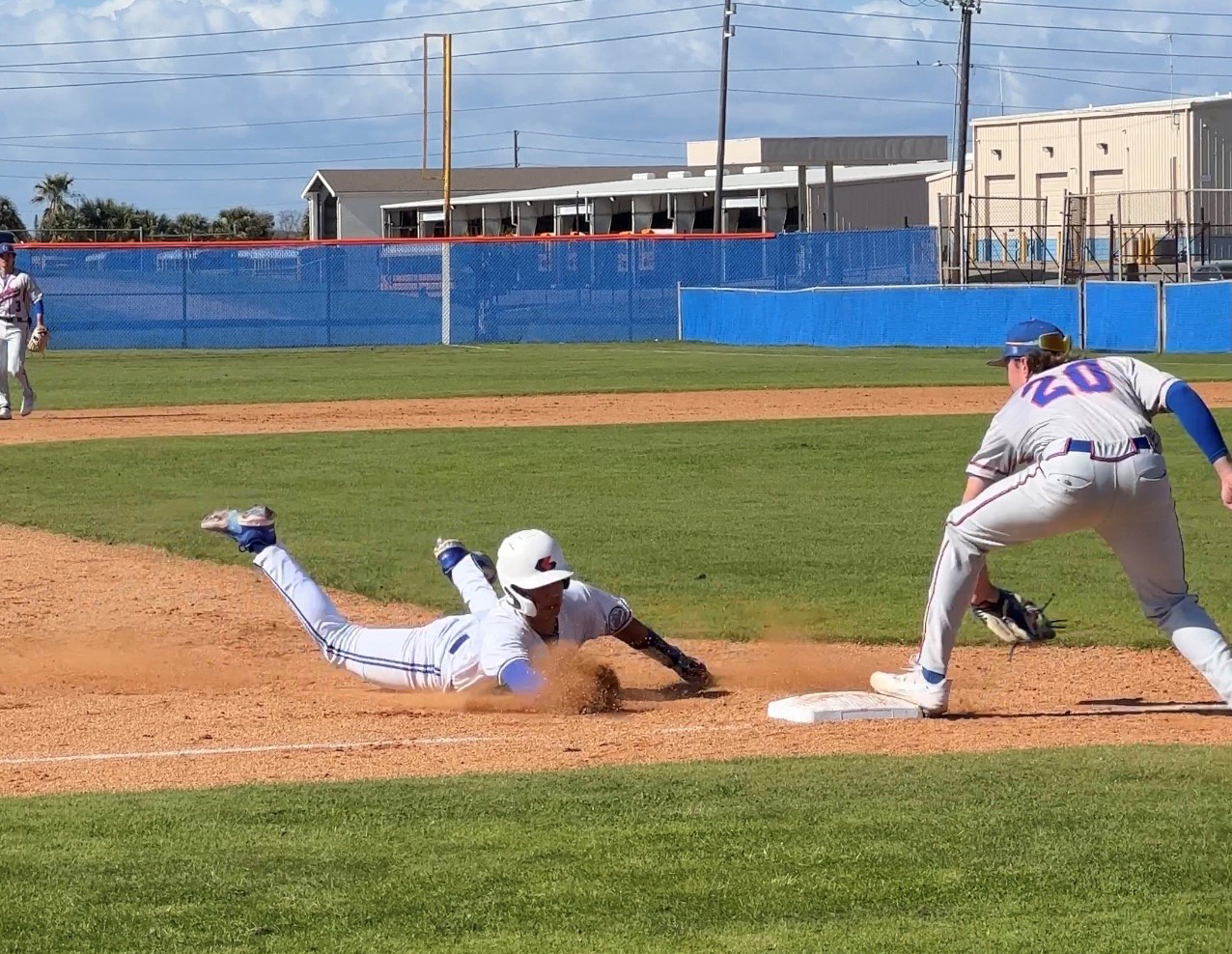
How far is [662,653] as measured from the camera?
823cm

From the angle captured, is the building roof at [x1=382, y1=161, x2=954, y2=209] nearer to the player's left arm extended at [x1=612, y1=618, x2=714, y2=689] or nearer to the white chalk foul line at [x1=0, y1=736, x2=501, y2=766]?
the player's left arm extended at [x1=612, y1=618, x2=714, y2=689]

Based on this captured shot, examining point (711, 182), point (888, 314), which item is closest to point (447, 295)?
point (888, 314)

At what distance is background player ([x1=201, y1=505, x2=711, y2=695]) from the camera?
7477 mm

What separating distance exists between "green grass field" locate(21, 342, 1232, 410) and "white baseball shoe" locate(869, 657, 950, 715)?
18162 mm

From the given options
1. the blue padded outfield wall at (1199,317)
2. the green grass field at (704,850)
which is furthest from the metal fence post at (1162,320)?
the green grass field at (704,850)

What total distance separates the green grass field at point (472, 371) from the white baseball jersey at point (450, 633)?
16305 mm

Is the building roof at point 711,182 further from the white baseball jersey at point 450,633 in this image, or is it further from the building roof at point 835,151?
the white baseball jersey at point 450,633

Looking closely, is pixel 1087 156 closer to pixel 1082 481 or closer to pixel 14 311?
pixel 14 311

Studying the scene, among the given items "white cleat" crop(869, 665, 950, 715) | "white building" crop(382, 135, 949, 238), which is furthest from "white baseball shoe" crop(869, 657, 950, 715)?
"white building" crop(382, 135, 949, 238)

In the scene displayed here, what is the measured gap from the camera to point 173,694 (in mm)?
8406

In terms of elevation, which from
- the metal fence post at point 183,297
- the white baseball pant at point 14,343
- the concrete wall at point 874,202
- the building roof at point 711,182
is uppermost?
the building roof at point 711,182

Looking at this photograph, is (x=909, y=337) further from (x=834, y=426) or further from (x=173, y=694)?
(x=173, y=694)

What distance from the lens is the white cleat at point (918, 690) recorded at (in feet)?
23.6

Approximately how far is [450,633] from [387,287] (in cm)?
3458
